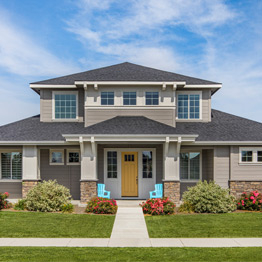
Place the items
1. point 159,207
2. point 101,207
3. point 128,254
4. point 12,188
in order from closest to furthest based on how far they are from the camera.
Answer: point 128,254 < point 159,207 < point 101,207 < point 12,188

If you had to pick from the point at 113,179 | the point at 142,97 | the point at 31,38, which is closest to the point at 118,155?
the point at 113,179

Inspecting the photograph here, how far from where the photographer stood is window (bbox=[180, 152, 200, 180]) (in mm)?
15750

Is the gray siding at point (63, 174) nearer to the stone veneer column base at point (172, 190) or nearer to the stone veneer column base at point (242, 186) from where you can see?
the stone veneer column base at point (172, 190)

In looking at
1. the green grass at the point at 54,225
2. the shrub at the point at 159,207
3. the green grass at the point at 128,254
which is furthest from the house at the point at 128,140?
the green grass at the point at 128,254

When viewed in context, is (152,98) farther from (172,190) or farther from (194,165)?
(172,190)

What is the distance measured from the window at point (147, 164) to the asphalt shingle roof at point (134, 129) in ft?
5.45

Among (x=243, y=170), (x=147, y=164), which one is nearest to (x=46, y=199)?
(x=147, y=164)

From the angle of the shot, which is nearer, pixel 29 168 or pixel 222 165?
pixel 29 168

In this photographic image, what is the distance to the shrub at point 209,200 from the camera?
1235 cm

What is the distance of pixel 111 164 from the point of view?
15.6 m

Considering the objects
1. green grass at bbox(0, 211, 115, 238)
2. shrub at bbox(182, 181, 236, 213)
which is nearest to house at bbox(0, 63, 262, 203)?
shrub at bbox(182, 181, 236, 213)

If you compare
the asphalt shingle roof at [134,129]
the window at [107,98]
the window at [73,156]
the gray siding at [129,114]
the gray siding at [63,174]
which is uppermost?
the window at [107,98]

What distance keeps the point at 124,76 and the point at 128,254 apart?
11343 mm

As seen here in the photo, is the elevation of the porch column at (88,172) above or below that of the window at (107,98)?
below
